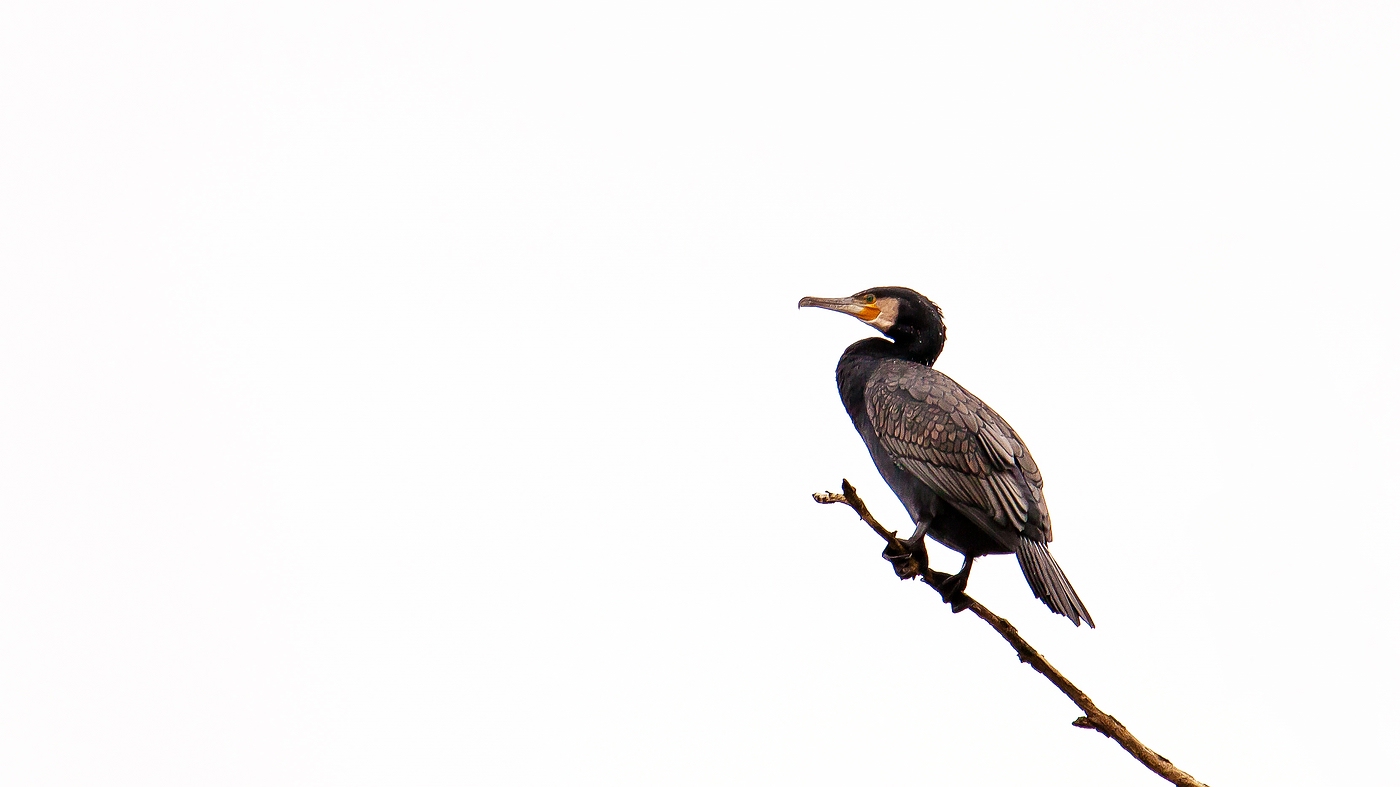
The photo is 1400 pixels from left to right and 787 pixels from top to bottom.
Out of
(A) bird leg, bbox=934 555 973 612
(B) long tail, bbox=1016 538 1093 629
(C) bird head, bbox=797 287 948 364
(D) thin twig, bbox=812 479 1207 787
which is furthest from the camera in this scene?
(C) bird head, bbox=797 287 948 364

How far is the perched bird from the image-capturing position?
4160mm

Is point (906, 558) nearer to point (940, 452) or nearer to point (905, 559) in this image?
point (905, 559)

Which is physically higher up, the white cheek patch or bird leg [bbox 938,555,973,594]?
the white cheek patch

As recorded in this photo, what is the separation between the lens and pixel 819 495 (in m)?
3.69

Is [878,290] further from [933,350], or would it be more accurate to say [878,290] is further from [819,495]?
[819,495]

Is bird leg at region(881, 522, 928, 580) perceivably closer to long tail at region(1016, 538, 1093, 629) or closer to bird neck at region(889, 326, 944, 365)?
long tail at region(1016, 538, 1093, 629)

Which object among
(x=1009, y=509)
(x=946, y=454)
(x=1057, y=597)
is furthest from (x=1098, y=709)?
(x=946, y=454)

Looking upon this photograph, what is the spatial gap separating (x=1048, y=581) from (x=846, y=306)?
54.3 inches

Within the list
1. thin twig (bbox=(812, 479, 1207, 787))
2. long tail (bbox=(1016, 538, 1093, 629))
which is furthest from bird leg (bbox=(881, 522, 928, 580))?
long tail (bbox=(1016, 538, 1093, 629))

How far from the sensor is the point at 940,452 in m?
4.32

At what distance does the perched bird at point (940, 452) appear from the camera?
4160 mm

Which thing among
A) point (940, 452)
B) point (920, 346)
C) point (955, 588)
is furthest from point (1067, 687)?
point (920, 346)

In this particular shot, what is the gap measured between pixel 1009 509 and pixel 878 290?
1139mm

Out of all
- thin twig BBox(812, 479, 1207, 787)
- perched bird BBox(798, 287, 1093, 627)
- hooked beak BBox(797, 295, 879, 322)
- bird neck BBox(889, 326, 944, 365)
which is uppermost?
hooked beak BBox(797, 295, 879, 322)
